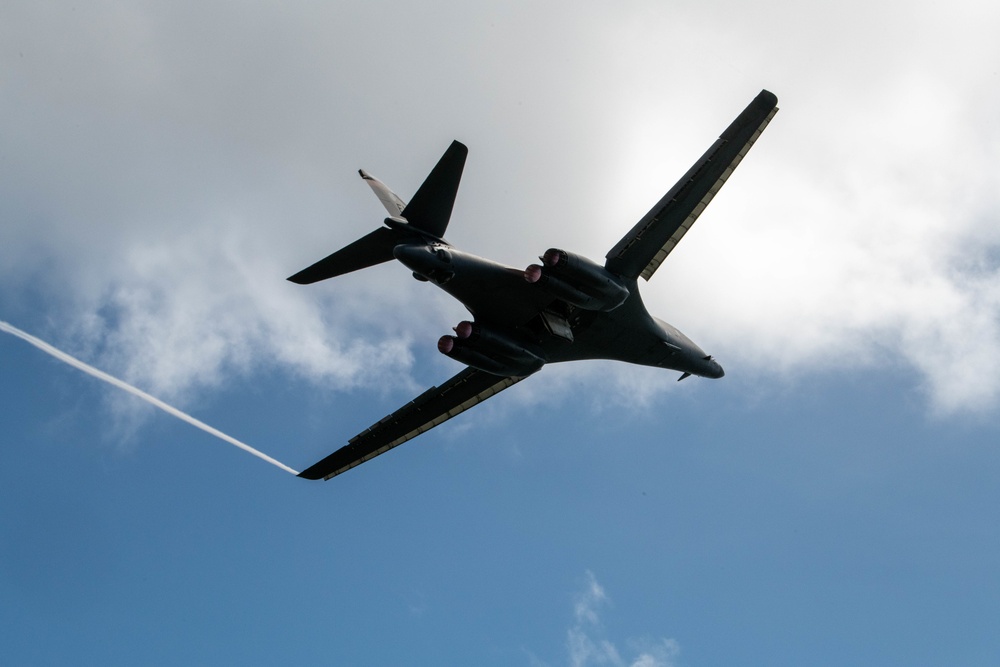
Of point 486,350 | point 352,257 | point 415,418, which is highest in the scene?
point 486,350

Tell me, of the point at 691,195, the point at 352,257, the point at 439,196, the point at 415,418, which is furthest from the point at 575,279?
the point at 415,418

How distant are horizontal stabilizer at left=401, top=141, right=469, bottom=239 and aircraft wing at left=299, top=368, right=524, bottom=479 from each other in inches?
366

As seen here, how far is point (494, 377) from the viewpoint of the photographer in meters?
36.7

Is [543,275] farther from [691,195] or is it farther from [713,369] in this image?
[713,369]

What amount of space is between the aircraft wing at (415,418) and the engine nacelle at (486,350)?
3477 millimetres

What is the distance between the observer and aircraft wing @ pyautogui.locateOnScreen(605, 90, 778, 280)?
3088cm

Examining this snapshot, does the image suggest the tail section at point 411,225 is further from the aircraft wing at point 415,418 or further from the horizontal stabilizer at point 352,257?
the aircraft wing at point 415,418

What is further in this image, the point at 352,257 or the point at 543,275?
the point at 352,257

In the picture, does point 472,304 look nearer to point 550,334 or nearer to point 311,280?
point 550,334

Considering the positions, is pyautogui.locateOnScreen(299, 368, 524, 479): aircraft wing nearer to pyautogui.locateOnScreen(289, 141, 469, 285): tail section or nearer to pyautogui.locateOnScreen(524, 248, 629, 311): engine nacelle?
pyautogui.locateOnScreen(524, 248, 629, 311): engine nacelle

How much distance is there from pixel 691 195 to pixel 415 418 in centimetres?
1443

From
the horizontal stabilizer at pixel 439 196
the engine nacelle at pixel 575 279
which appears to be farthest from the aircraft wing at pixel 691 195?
the horizontal stabilizer at pixel 439 196

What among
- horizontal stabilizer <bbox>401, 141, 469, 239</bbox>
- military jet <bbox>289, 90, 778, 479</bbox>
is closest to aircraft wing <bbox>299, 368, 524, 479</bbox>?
military jet <bbox>289, 90, 778, 479</bbox>

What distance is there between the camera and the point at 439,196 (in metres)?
28.3
